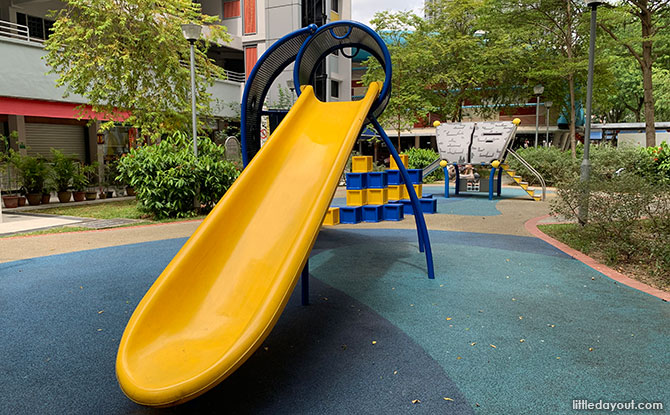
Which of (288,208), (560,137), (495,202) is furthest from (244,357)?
(560,137)

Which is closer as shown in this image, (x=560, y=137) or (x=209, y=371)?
(x=209, y=371)

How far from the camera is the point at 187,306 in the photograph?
3.03 meters

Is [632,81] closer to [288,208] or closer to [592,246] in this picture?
[592,246]

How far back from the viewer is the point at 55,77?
44.4 ft

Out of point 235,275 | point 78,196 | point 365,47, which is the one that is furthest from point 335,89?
point 235,275

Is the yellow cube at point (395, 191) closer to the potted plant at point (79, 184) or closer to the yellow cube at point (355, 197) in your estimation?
the yellow cube at point (355, 197)

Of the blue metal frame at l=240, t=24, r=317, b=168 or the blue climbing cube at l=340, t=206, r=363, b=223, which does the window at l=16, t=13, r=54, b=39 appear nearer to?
the blue metal frame at l=240, t=24, r=317, b=168

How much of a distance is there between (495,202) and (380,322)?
10.6 meters

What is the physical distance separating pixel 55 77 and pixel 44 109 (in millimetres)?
1116

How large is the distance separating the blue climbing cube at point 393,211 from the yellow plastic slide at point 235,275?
9.22ft

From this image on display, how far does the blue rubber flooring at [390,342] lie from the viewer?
277 centimetres

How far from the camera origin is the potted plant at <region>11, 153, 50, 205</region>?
12.8 metres

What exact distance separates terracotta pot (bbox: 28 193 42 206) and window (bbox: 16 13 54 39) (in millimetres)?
8715

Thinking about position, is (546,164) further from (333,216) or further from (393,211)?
(333,216)
